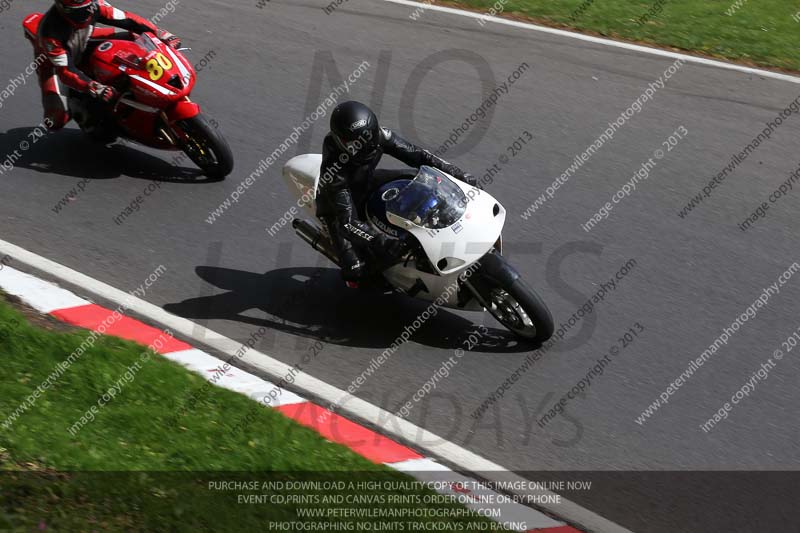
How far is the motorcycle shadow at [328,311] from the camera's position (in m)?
8.02

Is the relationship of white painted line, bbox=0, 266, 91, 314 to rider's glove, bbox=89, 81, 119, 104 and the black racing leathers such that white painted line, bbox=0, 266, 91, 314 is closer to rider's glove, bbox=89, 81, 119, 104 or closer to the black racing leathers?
the black racing leathers

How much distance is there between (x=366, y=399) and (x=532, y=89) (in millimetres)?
6273

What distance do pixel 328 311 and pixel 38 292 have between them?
2.24 metres

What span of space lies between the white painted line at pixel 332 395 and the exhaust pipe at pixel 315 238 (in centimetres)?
104

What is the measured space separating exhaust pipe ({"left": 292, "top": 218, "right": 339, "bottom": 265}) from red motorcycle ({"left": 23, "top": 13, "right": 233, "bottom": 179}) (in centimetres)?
201

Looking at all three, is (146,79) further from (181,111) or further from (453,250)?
(453,250)

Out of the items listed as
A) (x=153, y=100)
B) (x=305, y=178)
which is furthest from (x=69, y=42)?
(x=305, y=178)

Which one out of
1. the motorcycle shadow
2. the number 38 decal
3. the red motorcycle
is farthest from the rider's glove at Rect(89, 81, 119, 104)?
the motorcycle shadow

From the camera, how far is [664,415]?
23.6 ft

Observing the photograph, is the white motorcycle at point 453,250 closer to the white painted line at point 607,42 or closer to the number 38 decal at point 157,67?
the number 38 decal at point 157,67

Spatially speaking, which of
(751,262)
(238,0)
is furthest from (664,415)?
(238,0)

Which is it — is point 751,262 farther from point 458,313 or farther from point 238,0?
point 238,0

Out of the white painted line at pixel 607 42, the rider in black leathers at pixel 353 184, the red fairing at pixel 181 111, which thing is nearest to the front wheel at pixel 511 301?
the rider in black leathers at pixel 353 184

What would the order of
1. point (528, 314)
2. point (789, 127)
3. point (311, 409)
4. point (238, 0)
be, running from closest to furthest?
point (311, 409) < point (528, 314) < point (789, 127) < point (238, 0)
